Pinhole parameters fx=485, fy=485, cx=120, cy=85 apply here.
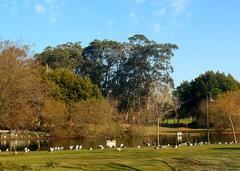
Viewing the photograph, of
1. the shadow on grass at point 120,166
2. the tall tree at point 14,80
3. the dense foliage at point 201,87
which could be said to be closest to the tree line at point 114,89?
the dense foliage at point 201,87

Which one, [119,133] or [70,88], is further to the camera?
[70,88]

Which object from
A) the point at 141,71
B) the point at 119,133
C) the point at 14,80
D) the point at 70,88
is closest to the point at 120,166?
the point at 14,80

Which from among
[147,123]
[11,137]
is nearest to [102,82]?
[147,123]

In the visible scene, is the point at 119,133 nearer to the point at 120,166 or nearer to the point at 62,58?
the point at 62,58

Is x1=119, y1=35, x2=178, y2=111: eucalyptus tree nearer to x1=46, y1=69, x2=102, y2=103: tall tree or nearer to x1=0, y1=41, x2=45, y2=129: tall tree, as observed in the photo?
x1=46, y1=69, x2=102, y2=103: tall tree

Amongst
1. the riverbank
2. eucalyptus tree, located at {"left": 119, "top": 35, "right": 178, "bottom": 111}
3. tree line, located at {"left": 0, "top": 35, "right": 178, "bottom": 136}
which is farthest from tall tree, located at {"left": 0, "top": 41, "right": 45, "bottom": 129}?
eucalyptus tree, located at {"left": 119, "top": 35, "right": 178, "bottom": 111}

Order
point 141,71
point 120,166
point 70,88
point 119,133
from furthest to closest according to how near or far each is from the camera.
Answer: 1. point 141,71
2. point 70,88
3. point 119,133
4. point 120,166

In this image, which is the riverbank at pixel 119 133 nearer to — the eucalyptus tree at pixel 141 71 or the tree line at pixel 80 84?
the tree line at pixel 80 84

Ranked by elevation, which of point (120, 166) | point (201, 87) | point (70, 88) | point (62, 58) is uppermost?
point (62, 58)

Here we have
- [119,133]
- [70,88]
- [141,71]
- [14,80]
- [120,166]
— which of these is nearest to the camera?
[120,166]

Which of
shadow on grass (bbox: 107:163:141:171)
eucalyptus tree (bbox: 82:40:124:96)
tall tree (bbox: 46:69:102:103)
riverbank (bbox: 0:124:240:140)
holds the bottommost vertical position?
shadow on grass (bbox: 107:163:141:171)

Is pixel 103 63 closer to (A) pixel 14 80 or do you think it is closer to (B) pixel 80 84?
(B) pixel 80 84

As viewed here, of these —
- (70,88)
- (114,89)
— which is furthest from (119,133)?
(114,89)

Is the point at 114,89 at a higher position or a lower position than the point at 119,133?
higher
